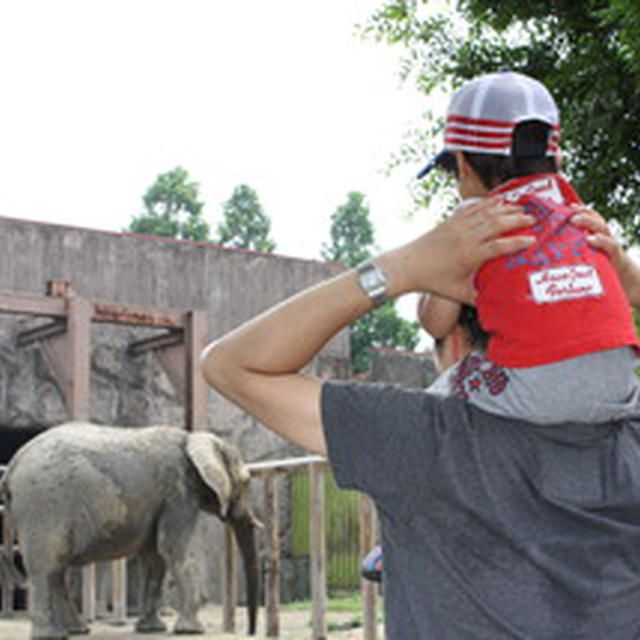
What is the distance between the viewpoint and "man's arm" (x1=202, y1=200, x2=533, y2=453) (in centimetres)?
130

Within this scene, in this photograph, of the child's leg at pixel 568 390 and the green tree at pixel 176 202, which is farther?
the green tree at pixel 176 202

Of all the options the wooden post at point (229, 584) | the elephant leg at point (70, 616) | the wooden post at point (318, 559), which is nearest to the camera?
the wooden post at point (318, 559)

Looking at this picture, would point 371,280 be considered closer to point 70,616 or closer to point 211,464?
point 211,464

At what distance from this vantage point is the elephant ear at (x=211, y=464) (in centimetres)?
519

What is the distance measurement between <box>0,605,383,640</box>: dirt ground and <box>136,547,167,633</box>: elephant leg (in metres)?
0.08

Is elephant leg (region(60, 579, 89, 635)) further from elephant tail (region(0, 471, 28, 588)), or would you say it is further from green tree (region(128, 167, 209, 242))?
green tree (region(128, 167, 209, 242))

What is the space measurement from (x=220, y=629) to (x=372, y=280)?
5.06m

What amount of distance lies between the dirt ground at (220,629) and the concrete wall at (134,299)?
204 cm

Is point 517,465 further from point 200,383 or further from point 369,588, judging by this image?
point 200,383

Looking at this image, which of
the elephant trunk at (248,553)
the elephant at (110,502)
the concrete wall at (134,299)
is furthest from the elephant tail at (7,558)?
the concrete wall at (134,299)

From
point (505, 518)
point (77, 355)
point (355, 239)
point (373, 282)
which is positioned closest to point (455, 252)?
point (373, 282)

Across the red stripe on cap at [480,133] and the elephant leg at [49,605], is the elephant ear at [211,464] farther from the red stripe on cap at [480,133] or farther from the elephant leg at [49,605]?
the red stripe on cap at [480,133]

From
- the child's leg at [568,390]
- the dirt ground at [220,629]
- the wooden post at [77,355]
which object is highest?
the wooden post at [77,355]

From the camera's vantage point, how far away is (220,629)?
6.14 m
